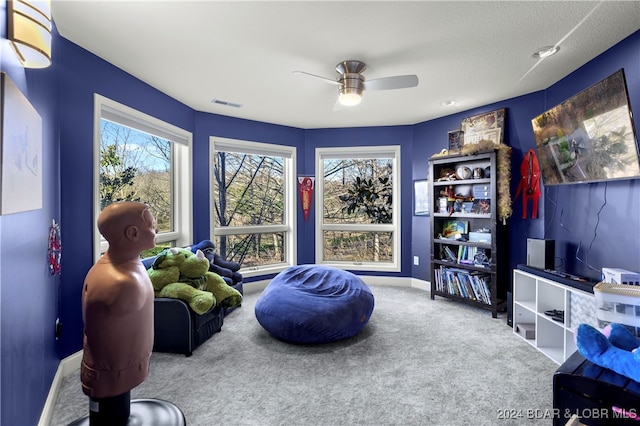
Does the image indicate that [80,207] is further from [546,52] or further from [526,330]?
[526,330]

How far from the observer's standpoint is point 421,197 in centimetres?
451

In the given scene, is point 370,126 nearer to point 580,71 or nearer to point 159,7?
point 580,71

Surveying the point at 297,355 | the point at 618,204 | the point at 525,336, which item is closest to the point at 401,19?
the point at 618,204

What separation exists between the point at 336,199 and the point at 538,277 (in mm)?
2835

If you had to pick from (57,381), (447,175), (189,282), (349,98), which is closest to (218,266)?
(189,282)

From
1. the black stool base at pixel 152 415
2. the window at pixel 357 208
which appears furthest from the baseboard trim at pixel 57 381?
the window at pixel 357 208

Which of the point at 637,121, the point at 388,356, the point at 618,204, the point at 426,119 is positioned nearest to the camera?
the point at 637,121

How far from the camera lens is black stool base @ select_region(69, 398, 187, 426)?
1536mm

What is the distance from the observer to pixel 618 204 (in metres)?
2.35

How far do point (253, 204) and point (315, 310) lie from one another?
7.63 feet

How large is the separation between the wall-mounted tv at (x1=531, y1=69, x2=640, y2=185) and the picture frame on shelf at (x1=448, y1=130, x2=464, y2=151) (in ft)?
3.59

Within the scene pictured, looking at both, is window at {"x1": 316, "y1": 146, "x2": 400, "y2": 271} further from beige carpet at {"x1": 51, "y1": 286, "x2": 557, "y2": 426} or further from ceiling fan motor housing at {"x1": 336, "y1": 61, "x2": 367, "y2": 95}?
ceiling fan motor housing at {"x1": 336, "y1": 61, "x2": 367, "y2": 95}

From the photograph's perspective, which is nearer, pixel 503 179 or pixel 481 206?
pixel 503 179

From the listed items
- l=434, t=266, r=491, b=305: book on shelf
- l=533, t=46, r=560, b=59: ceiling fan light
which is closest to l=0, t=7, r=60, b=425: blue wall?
l=533, t=46, r=560, b=59: ceiling fan light
